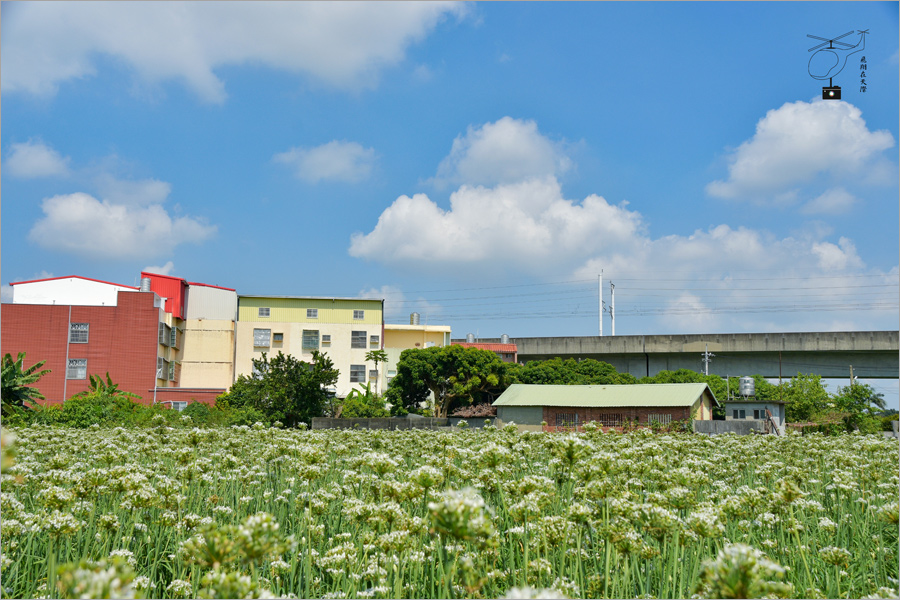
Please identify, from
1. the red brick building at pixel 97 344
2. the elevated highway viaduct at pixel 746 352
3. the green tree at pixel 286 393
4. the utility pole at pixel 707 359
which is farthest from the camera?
the utility pole at pixel 707 359

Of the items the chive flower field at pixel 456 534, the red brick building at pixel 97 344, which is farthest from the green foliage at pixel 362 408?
the chive flower field at pixel 456 534

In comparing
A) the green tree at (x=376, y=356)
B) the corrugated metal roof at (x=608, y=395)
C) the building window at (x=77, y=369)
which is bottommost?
the corrugated metal roof at (x=608, y=395)

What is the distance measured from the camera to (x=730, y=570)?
2.13 meters

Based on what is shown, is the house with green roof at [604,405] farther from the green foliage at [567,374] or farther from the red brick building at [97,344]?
the red brick building at [97,344]

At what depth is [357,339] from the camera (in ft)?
208

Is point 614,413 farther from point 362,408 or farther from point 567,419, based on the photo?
point 362,408

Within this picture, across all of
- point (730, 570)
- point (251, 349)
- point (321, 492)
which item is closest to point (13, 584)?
point (321, 492)

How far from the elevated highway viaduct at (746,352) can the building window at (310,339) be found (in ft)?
90.5

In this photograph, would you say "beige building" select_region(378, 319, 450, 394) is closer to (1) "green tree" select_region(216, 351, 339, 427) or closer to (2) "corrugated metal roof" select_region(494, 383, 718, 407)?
(2) "corrugated metal roof" select_region(494, 383, 718, 407)

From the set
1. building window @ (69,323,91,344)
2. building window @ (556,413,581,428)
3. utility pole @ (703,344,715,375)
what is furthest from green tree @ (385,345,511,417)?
utility pole @ (703,344,715,375)

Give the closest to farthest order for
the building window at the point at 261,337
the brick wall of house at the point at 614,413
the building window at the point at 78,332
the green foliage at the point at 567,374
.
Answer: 1. the brick wall of house at the point at 614,413
2. the building window at the point at 78,332
3. the green foliage at the point at 567,374
4. the building window at the point at 261,337

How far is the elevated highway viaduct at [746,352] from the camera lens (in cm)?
6562

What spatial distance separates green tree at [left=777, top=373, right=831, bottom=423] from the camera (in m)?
54.3

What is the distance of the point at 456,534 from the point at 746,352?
249 ft
